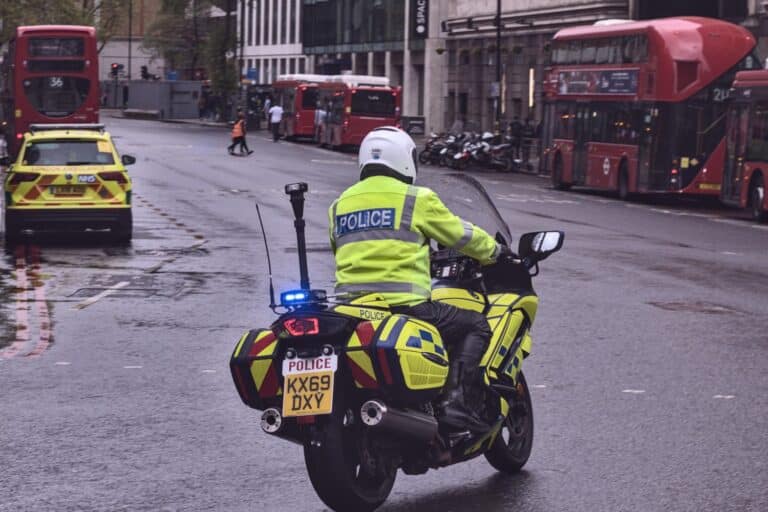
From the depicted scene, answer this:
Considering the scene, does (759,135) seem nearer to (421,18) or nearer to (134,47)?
Answer: (421,18)

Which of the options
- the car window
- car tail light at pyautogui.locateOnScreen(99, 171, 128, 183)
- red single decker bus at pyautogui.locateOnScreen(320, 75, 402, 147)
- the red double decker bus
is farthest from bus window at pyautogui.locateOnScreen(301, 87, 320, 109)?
car tail light at pyautogui.locateOnScreen(99, 171, 128, 183)

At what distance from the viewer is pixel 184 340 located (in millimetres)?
12578

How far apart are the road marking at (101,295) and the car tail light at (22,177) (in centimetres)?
456

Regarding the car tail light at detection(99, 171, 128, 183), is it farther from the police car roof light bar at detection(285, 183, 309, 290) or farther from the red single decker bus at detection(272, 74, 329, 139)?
the red single decker bus at detection(272, 74, 329, 139)

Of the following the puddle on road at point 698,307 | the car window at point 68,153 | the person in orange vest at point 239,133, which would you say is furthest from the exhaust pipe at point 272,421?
the person in orange vest at point 239,133

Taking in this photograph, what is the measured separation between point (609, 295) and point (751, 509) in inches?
350

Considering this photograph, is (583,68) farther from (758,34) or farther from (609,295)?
(609,295)

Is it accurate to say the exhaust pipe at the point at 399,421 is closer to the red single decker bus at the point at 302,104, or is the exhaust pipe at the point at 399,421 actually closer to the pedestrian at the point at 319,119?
the pedestrian at the point at 319,119

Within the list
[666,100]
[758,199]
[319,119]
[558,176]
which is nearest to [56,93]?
[558,176]

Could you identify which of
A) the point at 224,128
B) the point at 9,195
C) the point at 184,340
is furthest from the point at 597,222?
the point at 224,128

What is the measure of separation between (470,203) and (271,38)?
336 ft

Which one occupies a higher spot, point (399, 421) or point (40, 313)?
point (399, 421)

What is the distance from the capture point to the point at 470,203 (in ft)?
26.2

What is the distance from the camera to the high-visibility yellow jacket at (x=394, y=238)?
6.95 meters
